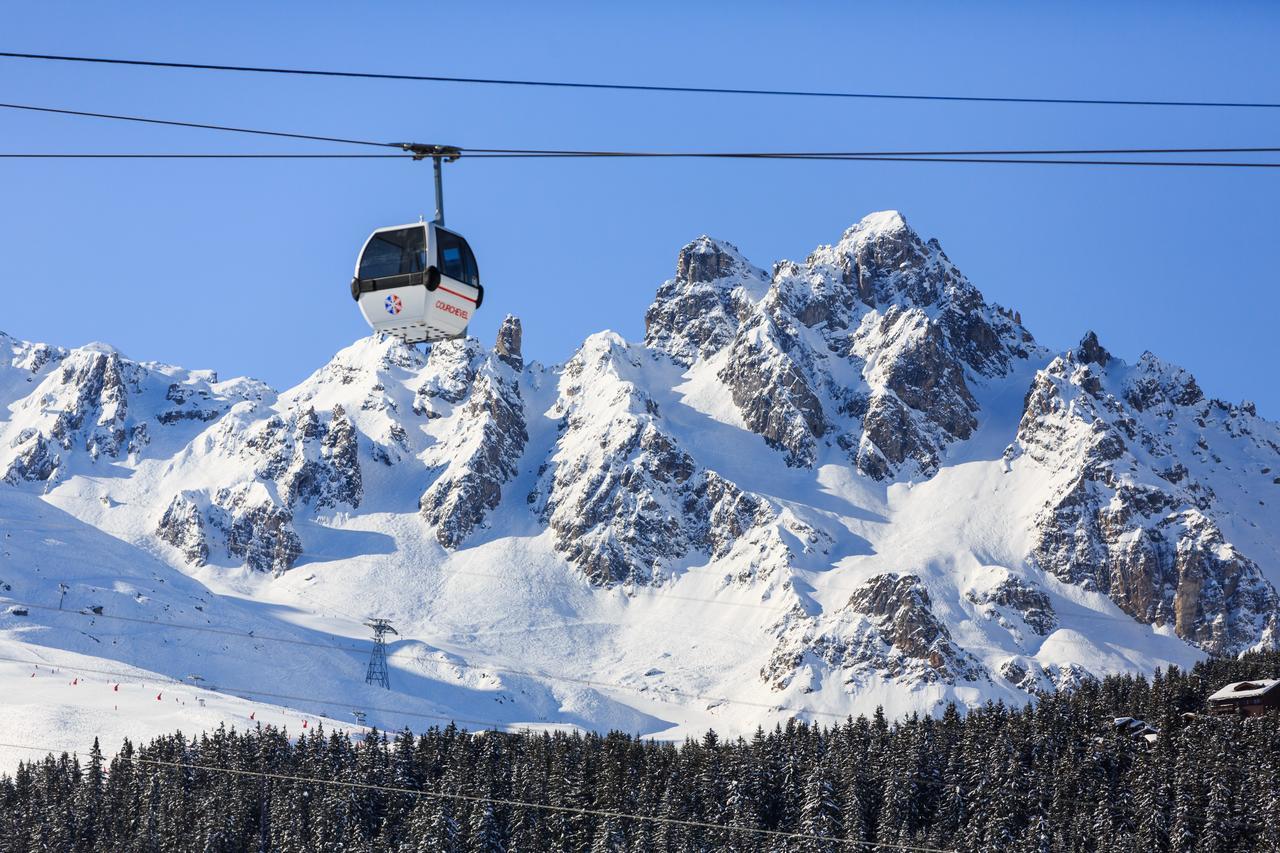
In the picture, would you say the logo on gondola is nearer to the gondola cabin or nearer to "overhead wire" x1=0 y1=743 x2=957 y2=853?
the gondola cabin

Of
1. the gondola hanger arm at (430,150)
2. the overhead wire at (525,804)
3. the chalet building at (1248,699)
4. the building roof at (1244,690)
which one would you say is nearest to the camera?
the gondola hanger arm at (430,150)

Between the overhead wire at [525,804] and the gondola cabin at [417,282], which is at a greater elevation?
the gondola cabin at [417,282]

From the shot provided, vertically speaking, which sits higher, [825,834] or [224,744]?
[224,744]

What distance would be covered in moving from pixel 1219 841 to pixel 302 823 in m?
63.8

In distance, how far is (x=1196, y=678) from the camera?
16812 centimetres

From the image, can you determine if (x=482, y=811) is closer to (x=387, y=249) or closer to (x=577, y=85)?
(x=387, y=249)

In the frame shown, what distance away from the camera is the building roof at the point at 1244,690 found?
506ft

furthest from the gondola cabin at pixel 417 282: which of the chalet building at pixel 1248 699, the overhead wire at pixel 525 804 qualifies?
the chalet building at pixel 1248 699

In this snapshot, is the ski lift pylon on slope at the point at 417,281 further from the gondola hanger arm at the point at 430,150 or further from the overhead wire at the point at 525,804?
the overhead wire at the point at 525,804

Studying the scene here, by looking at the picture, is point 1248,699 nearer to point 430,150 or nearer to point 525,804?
point 525,804

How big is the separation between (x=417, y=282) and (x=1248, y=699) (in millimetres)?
131347

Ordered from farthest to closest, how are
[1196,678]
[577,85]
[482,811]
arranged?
[1196,678]
[482,811]
[577,85]

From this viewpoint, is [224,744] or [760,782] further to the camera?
[224,744]

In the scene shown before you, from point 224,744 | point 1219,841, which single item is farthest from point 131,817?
point 1219,841
